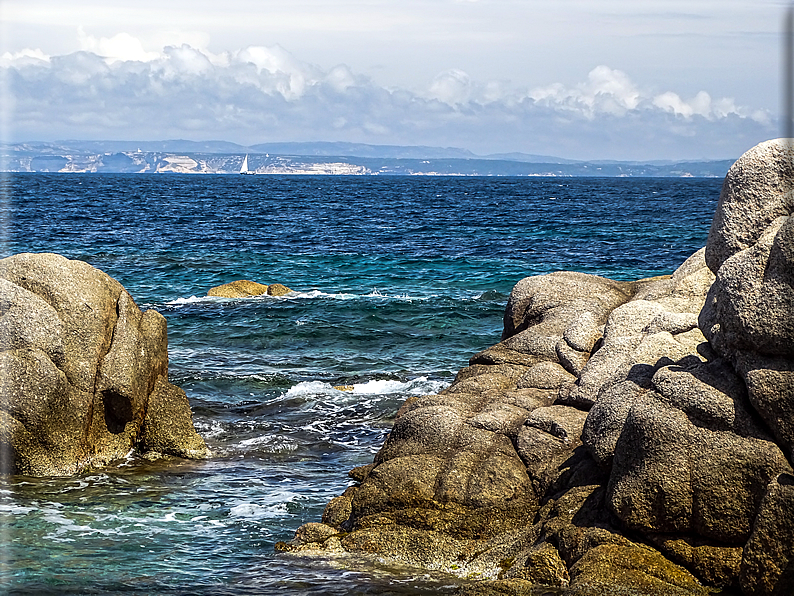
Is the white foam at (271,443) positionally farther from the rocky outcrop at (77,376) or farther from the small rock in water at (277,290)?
the small rock in water at (277,290)

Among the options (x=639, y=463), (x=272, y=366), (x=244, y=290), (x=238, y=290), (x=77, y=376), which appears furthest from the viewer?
(x=244, y=290)

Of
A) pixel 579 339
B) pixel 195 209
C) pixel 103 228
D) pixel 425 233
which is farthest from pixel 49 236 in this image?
pixel 579 339

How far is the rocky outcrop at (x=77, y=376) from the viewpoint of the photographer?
530 inches

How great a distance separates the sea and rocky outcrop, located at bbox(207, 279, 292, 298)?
36.6 inches

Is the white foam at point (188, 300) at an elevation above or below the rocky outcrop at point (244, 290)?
below

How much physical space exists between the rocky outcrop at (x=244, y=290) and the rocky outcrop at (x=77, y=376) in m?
15.5

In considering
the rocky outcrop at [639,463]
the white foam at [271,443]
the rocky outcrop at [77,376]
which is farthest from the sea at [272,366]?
the rocky outcrop at [639,463]

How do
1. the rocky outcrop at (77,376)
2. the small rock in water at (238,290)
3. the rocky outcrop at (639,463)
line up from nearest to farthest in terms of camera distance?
the rocky outcrop at (639,463)
the rocky outcrop at (77,376)
the small rock in water at (238,290)

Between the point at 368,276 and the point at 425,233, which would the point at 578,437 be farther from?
the point at 425,233

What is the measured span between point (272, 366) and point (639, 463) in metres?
14.4

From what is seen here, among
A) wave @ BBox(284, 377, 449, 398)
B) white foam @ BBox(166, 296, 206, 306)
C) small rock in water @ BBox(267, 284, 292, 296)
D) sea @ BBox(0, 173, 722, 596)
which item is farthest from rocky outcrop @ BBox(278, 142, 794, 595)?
small rock in water @ BBox(267, 284, 292, 296)

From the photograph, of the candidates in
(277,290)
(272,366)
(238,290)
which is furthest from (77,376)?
(277,290)

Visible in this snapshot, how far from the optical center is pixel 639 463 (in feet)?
29.0

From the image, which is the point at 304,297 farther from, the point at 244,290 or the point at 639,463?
the point at 639,463
